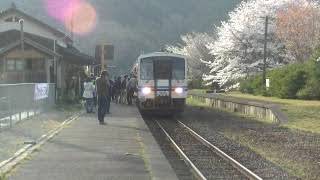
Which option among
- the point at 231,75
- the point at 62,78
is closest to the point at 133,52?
the point at 231,75

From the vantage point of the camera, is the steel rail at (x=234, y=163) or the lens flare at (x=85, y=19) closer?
the steel rail at (x=234, y=163)

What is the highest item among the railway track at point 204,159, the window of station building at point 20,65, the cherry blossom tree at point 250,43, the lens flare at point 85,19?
the lens flare at point 85,19

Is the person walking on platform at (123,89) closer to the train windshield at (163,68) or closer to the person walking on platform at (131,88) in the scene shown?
the person walking on platform at (131,88)

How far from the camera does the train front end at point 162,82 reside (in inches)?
1184

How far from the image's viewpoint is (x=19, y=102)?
70.6 ft

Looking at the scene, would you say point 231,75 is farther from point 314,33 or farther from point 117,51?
point 117,51

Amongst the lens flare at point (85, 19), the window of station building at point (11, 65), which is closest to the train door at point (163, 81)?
the window of station building at point (11, 65)

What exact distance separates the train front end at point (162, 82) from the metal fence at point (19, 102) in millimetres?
4642

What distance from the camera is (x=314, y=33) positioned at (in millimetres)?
57156

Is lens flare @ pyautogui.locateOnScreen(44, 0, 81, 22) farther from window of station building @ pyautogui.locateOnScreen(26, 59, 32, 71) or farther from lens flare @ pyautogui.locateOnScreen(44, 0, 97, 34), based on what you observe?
window of station building @ pyautogui.locateOnScreen(26, 59, 32, 71)

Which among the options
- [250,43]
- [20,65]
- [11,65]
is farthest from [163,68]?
[250,43]

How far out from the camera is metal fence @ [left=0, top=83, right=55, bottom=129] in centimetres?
1880

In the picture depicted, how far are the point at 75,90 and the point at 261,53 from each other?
82.6 ft

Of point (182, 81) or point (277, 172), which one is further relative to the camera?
point (182, 81)
